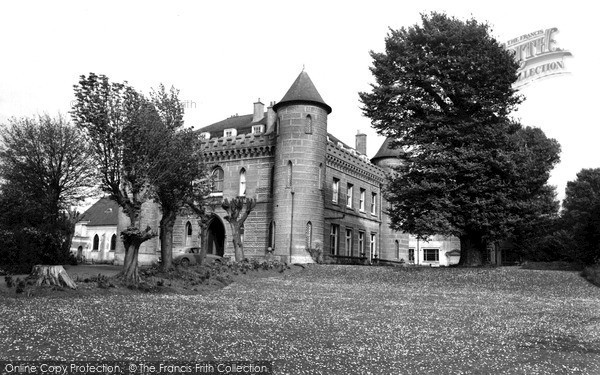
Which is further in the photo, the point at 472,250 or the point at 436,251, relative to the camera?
the point at 436,251

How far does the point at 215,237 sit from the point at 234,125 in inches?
478

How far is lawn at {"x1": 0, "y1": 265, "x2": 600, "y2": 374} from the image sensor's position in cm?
912

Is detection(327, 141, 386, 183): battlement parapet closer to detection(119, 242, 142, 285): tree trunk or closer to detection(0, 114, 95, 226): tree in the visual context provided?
detection(0, 114, 95, 226): tree

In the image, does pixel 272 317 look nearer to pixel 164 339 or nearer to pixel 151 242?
pixel 164 339

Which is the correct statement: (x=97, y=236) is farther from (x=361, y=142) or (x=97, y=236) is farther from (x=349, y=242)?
(x=349, y=242)

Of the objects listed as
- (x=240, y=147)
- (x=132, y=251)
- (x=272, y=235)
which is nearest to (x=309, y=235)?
(x=272, y=235)

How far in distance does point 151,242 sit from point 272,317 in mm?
35862

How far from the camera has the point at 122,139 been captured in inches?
826

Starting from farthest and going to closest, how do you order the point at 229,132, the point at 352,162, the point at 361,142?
the point at 361,142 → the point at 229,132 → the point at 352,162

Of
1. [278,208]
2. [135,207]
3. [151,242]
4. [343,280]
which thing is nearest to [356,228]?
[278,208]

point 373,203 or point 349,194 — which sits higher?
point 349,194

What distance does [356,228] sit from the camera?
48562mm

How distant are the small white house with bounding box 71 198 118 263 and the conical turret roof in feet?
124

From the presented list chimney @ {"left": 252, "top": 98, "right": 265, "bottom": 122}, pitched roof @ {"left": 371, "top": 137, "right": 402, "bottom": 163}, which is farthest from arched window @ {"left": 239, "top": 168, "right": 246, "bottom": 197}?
pitched roof @ {"left": 371, "top": 137, "right": 402, "bottom": 163}
